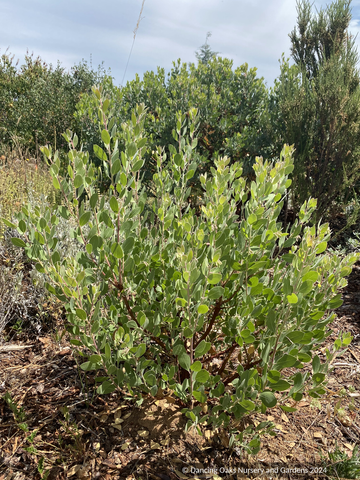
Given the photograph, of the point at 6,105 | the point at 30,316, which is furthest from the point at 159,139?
the point at 6,105

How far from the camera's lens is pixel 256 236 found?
1.44 metres

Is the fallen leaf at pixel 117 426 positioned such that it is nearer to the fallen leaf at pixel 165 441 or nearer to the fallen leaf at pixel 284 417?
the fallen leaf at pixel 165 441

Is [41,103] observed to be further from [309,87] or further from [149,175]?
[309,87]

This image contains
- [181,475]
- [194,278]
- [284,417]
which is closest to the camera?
[194,278]

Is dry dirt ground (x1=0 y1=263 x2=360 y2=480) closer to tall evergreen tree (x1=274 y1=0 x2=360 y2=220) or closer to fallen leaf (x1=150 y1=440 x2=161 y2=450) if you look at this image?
fallen leaf (x1=150 y1=440 x2=161 y2=450)

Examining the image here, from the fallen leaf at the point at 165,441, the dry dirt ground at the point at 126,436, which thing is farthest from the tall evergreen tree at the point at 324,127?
the fallen leaf at the point at 165,441

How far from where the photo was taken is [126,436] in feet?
5.91

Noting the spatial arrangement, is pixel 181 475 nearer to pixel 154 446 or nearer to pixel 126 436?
pixel 154 446

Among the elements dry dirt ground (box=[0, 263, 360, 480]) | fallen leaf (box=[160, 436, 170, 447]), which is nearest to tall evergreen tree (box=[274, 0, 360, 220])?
dry dirt ground (box=[0, 263, 360, 480])

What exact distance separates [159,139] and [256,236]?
12.6 ft

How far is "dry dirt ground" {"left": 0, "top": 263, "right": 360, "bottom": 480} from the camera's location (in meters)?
1.65

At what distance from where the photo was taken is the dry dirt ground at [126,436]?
1648 mm

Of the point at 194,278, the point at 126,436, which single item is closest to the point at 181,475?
the point at 126,436

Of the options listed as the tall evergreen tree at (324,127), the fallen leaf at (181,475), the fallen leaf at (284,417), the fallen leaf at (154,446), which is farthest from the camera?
the tall evergreen tree at (324,127)
